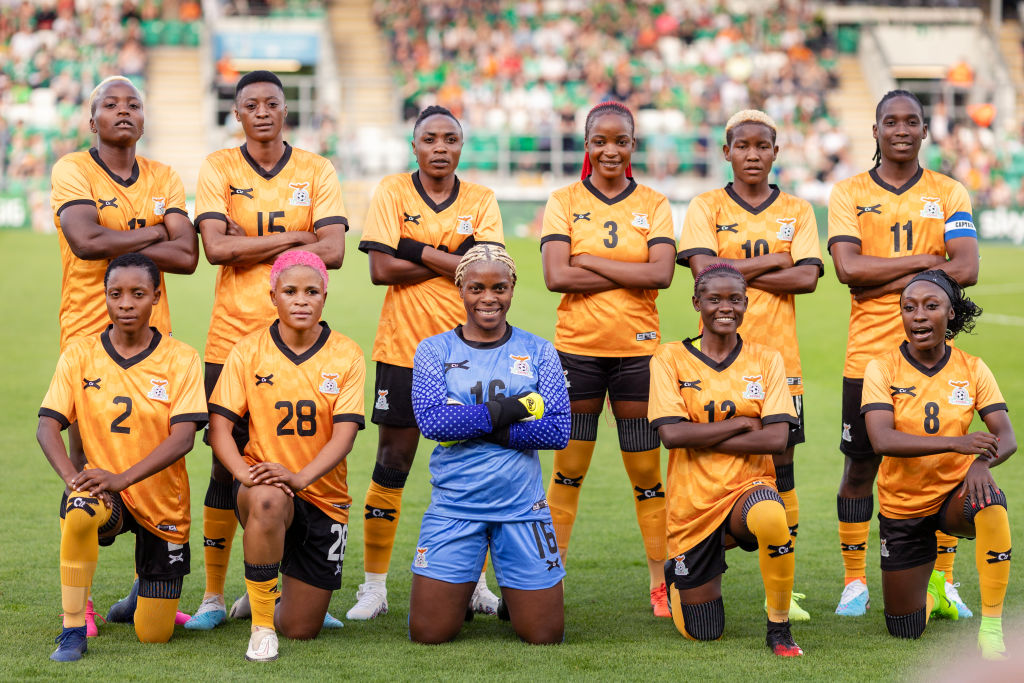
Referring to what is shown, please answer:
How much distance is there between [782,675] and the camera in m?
4.98

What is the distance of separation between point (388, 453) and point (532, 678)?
163cm

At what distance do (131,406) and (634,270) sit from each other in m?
2.48

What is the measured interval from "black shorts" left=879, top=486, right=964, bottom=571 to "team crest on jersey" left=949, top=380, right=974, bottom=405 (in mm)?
402

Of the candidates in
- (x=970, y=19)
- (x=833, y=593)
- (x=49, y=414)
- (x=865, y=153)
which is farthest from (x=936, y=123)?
(x=49, y=414)

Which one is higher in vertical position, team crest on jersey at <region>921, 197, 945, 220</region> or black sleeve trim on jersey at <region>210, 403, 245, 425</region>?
team crest on jersey at <region>921, 197, 945, 220</region>

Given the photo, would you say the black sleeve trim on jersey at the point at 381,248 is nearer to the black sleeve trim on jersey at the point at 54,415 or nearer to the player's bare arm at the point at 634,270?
the player's bare arm at the point at 634,270

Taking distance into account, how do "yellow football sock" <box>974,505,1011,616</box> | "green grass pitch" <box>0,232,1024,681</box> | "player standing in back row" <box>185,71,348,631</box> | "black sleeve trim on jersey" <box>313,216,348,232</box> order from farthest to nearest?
1. "black sleeve trim on jersey" <box>313,216,348,232</box>
2. "player standing in back row" <box>185,71,348,631</box>
3. "yellow football sock" <box>974,505,1011,616</box>
4. "green grass pitch" <box>0,232,1024,681</box>

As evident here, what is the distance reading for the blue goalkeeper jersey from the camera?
18.0 feet

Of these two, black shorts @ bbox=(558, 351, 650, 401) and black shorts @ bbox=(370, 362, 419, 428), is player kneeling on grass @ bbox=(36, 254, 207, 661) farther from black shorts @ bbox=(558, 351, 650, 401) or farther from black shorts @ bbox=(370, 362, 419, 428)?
black shorts @ bbox=(558, 351, 650, 401)

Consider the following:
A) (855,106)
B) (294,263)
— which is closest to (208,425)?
(294,263)

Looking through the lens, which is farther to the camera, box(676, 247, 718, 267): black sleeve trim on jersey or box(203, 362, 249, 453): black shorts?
box(676, 247, 718, 267): black sleeve trim on jersey

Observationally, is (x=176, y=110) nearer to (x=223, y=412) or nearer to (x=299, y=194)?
(x=299, y=194)

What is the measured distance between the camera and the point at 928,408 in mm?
5613

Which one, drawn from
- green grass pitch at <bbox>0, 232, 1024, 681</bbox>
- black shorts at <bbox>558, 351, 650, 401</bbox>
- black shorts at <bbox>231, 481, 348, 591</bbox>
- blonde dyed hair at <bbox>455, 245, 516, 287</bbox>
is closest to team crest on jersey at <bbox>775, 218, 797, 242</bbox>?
black shorts at <bbox>558, 351, 650, 401</bbox>
